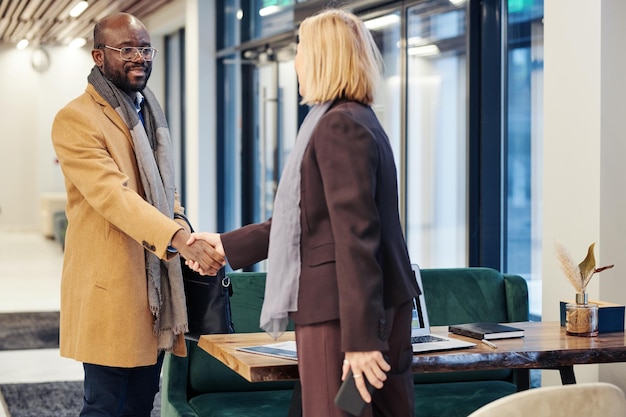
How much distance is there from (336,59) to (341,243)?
432 millimetres

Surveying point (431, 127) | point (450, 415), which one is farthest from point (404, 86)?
point (450, 415)

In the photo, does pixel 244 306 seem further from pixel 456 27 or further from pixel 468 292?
pixel 456 27

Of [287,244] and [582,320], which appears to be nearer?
[287,244]

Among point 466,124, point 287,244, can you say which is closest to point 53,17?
point 466,124

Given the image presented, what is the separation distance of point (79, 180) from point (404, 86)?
358 cm

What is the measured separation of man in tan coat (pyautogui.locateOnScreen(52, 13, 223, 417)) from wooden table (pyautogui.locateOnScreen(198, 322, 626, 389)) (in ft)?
0.71

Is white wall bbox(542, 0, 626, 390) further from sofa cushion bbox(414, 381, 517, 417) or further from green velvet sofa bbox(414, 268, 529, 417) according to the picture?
sofa cushion bbox(414, 381, 517, 417)

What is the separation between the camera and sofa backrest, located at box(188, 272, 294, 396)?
3.54m

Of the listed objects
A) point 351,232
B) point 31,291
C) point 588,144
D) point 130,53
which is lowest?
point 31,291

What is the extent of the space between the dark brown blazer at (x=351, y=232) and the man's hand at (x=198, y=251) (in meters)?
0.67

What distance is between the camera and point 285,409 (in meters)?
3.34

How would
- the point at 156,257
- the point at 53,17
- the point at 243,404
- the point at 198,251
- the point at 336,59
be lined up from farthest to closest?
the point at 53,17
the point at 243,404
the point at 156,257
the point at 198,251
the point at 336,59

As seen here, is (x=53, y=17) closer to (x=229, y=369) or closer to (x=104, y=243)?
(x=229, y=369)

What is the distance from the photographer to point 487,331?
2857mm
